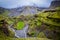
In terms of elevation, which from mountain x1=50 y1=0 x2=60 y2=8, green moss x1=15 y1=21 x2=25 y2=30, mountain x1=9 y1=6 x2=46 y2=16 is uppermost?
mountain x1=50 y1=0 x2=60 y2=8

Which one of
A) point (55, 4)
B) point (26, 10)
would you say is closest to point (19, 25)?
point (26, 10)

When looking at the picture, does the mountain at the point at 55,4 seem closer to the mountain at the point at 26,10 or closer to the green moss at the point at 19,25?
the mountain at the point at 26,10

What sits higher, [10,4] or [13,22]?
[10,4]

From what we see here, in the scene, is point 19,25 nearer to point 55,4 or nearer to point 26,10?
point 26,10

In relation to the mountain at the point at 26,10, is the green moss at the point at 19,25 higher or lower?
lower

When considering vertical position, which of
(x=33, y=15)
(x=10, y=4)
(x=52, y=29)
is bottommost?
(x=52, y=29)

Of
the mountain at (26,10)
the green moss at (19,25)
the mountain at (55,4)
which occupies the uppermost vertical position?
the mountain at (55,4)

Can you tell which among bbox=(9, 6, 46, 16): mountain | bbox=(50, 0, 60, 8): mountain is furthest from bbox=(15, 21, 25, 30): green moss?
bbox=(50, 0, 60, 8): mountain

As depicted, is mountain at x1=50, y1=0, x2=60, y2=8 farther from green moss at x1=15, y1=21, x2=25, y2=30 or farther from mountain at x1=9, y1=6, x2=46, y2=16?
green moss at x1=15, y1=21, x2=25, y2=30

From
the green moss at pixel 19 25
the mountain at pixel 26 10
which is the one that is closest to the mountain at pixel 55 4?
the mountain at pixel 26 10

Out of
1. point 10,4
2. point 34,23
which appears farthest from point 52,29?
point 10,4

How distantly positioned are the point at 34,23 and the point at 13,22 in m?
0.74

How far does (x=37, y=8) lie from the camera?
17.2ft

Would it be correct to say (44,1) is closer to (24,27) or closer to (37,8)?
(37,8)
